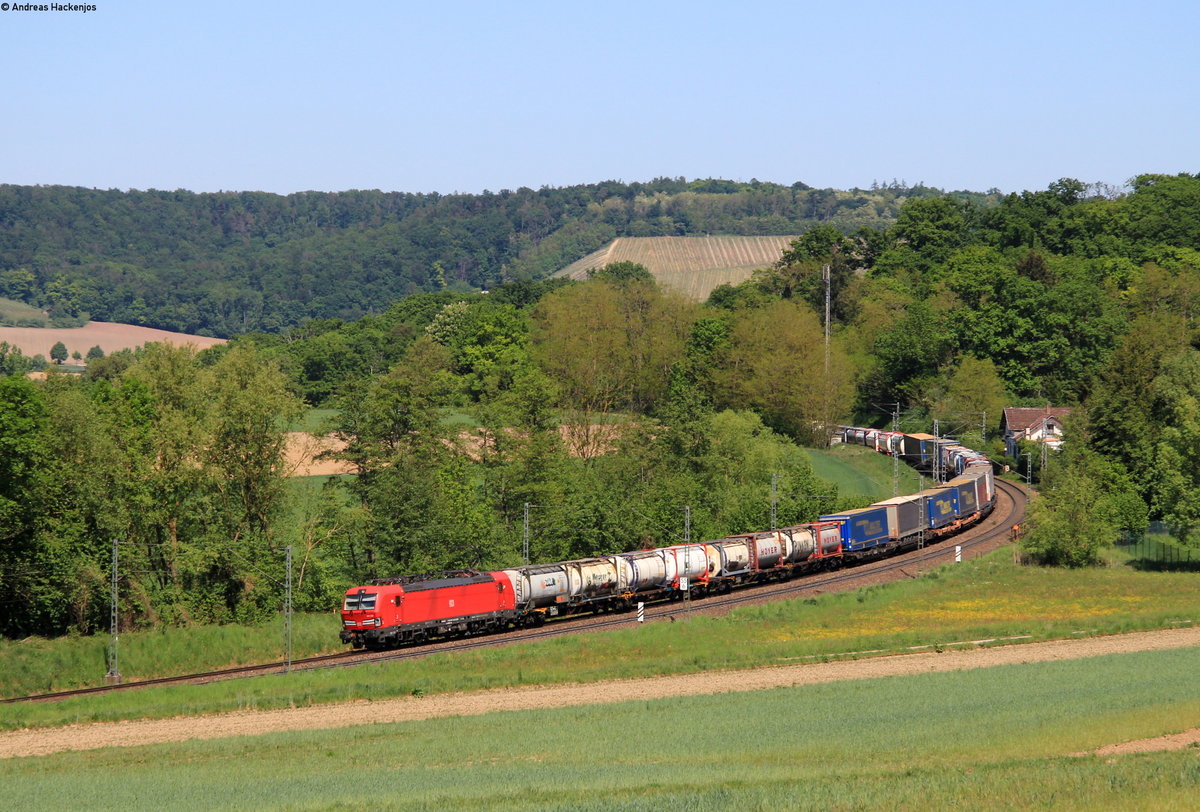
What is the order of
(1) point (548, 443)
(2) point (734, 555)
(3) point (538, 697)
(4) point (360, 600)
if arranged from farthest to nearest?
(1) point (548, 443)
(2) point (734, 555)
(4) point (360, 600)
(3) point (538, 697)

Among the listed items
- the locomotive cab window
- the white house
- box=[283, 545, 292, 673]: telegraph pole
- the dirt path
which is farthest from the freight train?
the white house

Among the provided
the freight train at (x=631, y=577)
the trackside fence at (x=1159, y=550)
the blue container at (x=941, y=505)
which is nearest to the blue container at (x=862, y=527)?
the freight train at (x=631, y=577)

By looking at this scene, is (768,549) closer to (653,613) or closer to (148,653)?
(653,613)

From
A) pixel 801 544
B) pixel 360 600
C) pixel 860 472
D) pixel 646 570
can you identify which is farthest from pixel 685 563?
pixel 860 472

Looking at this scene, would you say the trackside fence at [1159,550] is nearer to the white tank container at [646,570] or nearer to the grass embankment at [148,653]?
the white tank container at [646,570]

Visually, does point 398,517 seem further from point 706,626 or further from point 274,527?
point 706,626

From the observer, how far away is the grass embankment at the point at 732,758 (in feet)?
86.1

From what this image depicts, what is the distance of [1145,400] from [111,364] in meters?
126

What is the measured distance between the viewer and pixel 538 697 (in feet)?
160

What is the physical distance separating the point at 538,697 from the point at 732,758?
16.2 meters

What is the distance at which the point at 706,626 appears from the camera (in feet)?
210

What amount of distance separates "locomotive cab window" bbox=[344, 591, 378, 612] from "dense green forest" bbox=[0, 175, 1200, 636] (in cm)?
1408

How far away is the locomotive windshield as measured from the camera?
197 ft

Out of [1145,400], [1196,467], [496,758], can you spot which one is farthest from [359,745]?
[1145,400]
